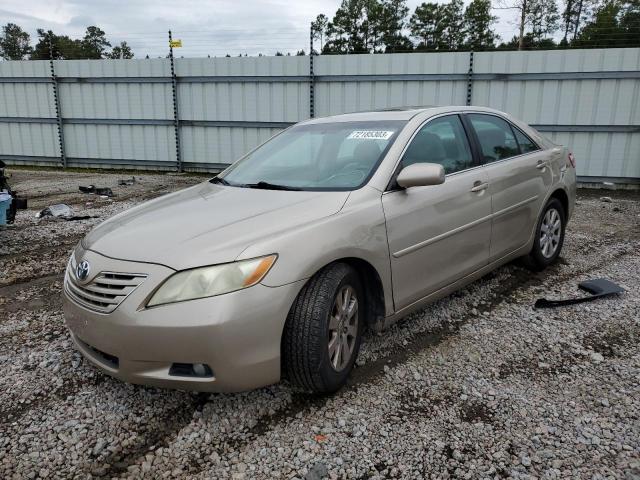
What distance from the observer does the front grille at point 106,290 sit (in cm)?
230

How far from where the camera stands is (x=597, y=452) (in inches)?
87.7

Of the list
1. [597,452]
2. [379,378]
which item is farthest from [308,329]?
[597,452]

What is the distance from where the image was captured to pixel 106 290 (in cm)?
237

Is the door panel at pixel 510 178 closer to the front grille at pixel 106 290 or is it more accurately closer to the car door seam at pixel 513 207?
the car door seam at pixel 513 207

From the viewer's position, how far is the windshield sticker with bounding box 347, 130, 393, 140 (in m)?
3.28

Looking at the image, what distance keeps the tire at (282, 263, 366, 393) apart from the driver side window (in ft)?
3.27

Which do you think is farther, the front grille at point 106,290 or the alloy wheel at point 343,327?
the alloy wheel at point 343,327

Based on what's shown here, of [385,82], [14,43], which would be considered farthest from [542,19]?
[14,43]

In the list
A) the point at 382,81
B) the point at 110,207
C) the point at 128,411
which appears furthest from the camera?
the point at 382,81

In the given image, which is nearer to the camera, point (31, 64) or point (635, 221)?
point (635, 221)

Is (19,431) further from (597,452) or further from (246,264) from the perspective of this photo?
(597,452)

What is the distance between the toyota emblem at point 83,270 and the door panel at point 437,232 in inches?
62.7

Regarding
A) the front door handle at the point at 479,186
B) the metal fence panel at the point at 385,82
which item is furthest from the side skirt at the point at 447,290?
the metal fence panel at the point at 385,82

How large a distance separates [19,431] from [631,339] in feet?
12.0
